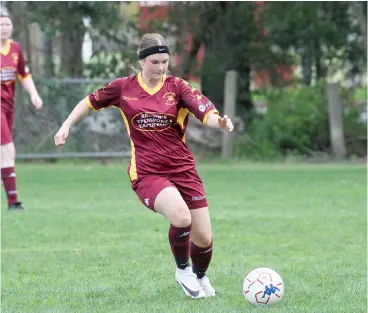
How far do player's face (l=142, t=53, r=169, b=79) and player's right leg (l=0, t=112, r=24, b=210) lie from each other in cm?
444

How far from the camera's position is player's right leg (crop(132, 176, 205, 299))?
5.81 meters

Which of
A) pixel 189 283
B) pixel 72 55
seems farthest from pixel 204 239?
pixel 72 55

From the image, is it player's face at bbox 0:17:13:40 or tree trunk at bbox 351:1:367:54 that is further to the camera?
tree trunk at bbox 351:1:367:54

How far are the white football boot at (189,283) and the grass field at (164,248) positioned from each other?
82 millimetres

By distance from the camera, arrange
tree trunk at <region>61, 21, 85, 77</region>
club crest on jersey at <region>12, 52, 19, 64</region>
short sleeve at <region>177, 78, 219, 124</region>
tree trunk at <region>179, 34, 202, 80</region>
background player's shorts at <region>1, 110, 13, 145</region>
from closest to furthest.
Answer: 1. short sleeve at <region>177, 78, 219, 124</region>
2. background player's shorts at <region>1, 110, 13, 145</region>
3. club crest on jersey at <region>12, 52, 19, 64</region>
4. tree trunk at <region>61, 21, 85, 77</region>
5. tree trunk at <region>179, 34, 202, 80</region>

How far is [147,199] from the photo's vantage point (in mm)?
5926

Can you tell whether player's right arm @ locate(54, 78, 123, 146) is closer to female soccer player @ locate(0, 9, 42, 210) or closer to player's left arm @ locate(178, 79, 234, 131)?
player's left arm @ locate(178, 79, 234, 131)

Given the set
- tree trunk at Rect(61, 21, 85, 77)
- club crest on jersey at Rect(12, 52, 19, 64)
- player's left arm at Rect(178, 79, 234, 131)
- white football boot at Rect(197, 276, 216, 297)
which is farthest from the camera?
tree trunk at Rect(61, 21, 85, 77)

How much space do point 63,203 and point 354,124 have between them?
28.1 ft

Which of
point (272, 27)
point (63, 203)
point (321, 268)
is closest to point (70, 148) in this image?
point (272, 27)

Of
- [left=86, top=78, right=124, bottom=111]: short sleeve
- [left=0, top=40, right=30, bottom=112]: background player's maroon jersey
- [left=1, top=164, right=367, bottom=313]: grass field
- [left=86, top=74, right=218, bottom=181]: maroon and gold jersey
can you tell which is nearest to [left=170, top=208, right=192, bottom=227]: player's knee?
[left=86, top=74, right=218, bottom=181]: maroon and gold jersey

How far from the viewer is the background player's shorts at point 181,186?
5.96 meters

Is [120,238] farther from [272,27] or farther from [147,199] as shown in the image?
[272,27]

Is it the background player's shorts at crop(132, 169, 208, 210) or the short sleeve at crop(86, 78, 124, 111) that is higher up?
the short sleeve at crop(86, 78, 124, 111)
